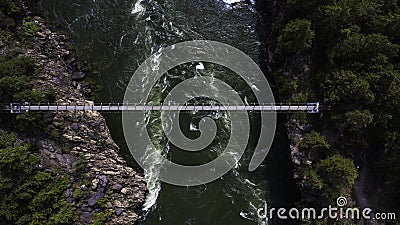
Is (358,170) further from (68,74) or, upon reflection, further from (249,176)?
(68,74)

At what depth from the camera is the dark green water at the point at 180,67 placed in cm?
3212

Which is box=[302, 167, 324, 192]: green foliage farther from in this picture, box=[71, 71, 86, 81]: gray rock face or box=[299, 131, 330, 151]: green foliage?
box=[71, 71, 86, 81]: gray rock face

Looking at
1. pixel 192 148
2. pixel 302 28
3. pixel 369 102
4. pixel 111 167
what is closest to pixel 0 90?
pixel 111 167

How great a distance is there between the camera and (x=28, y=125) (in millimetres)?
29750

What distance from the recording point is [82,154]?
30.9 meters

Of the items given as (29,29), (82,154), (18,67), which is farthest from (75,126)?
(29,29)

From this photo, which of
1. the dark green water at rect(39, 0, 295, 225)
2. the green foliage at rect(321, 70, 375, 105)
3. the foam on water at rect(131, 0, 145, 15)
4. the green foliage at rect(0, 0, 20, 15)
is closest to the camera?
the green foliage at rect(321, 70, 375, 105)

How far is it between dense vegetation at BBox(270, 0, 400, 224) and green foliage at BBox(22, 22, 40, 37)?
69.9ft

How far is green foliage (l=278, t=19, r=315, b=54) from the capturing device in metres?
30.4

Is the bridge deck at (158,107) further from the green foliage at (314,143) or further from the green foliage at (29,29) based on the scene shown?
the green foliage at (29,29)

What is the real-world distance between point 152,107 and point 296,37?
1373 cm

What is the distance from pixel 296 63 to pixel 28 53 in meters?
23.1

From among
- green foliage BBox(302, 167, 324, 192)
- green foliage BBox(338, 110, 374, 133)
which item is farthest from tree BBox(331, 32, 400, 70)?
green foliage BBox(302, 167, 324, 192)

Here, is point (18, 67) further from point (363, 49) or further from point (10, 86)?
point (363, 49)
